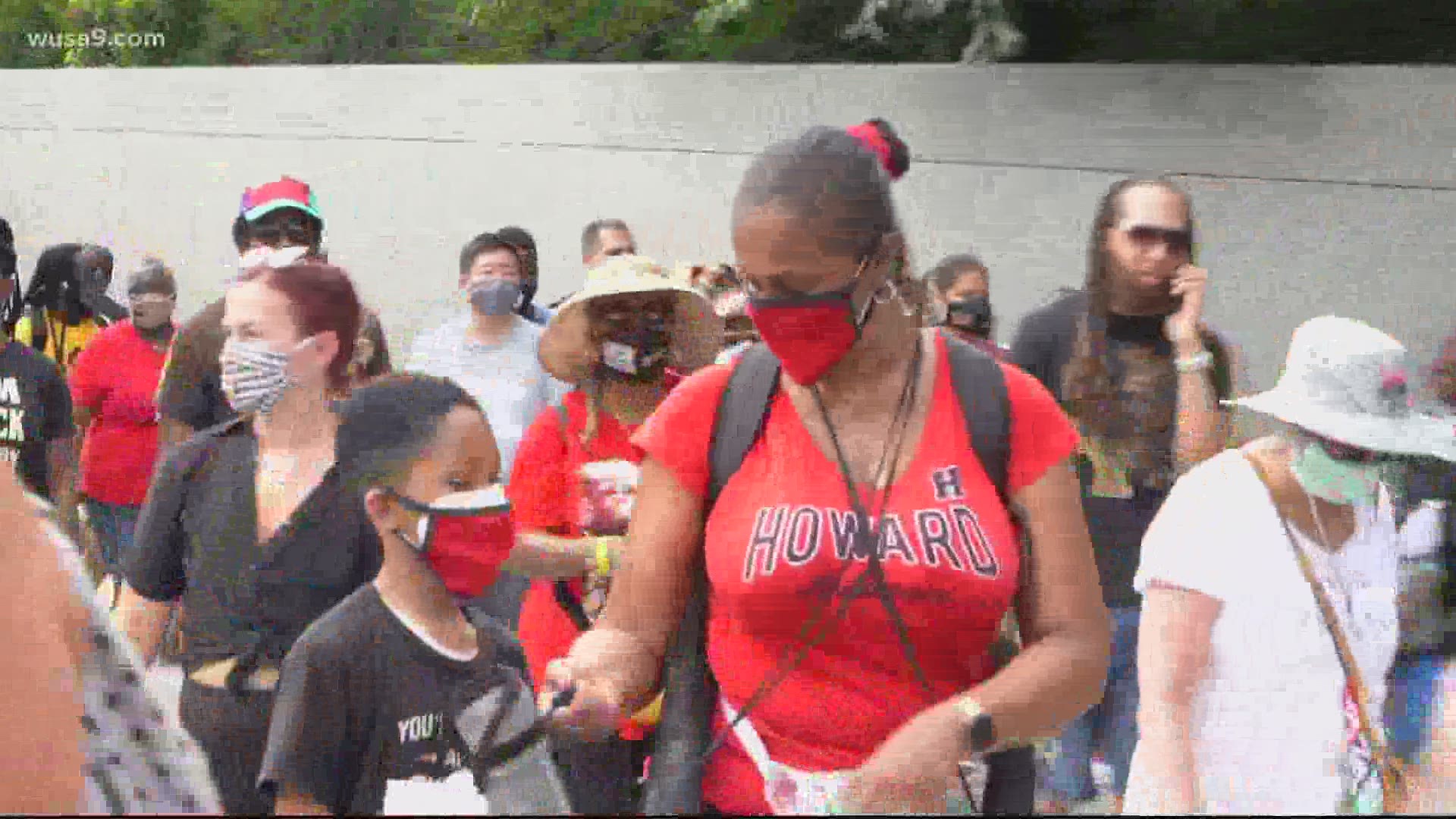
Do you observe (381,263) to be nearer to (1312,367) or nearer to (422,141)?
(422,141)

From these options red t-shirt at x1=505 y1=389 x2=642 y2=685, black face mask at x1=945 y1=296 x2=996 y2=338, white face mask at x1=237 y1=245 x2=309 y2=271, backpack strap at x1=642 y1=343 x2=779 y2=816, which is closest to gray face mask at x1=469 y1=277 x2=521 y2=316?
white face mask at x1=237 y1=245 x2=309 y2=271

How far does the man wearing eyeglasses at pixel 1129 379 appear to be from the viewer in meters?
5.66

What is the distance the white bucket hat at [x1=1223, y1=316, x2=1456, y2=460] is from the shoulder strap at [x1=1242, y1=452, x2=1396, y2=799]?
23 cm

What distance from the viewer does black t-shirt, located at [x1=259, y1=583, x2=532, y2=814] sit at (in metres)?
3.64

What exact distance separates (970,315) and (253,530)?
13.6ft

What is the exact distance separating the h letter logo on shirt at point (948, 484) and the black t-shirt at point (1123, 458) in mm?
2492

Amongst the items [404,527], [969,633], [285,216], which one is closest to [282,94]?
[285,216]

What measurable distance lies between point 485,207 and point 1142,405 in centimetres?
888

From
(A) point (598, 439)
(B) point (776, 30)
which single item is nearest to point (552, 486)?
(A) point (598, 439)

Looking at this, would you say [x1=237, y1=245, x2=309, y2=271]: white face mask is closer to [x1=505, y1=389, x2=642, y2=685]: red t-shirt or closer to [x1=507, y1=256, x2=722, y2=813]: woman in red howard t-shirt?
[x1=507, y1=256, x2=722, y2=813]: woman in red howard t-shirt

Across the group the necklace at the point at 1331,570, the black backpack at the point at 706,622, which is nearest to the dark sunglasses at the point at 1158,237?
the necklace at the point at 1331,570

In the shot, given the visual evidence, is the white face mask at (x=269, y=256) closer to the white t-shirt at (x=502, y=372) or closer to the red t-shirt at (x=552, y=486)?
the white t-shirt at (x=502, y=372)

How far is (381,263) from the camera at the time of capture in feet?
49.0

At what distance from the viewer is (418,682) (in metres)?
3.73
